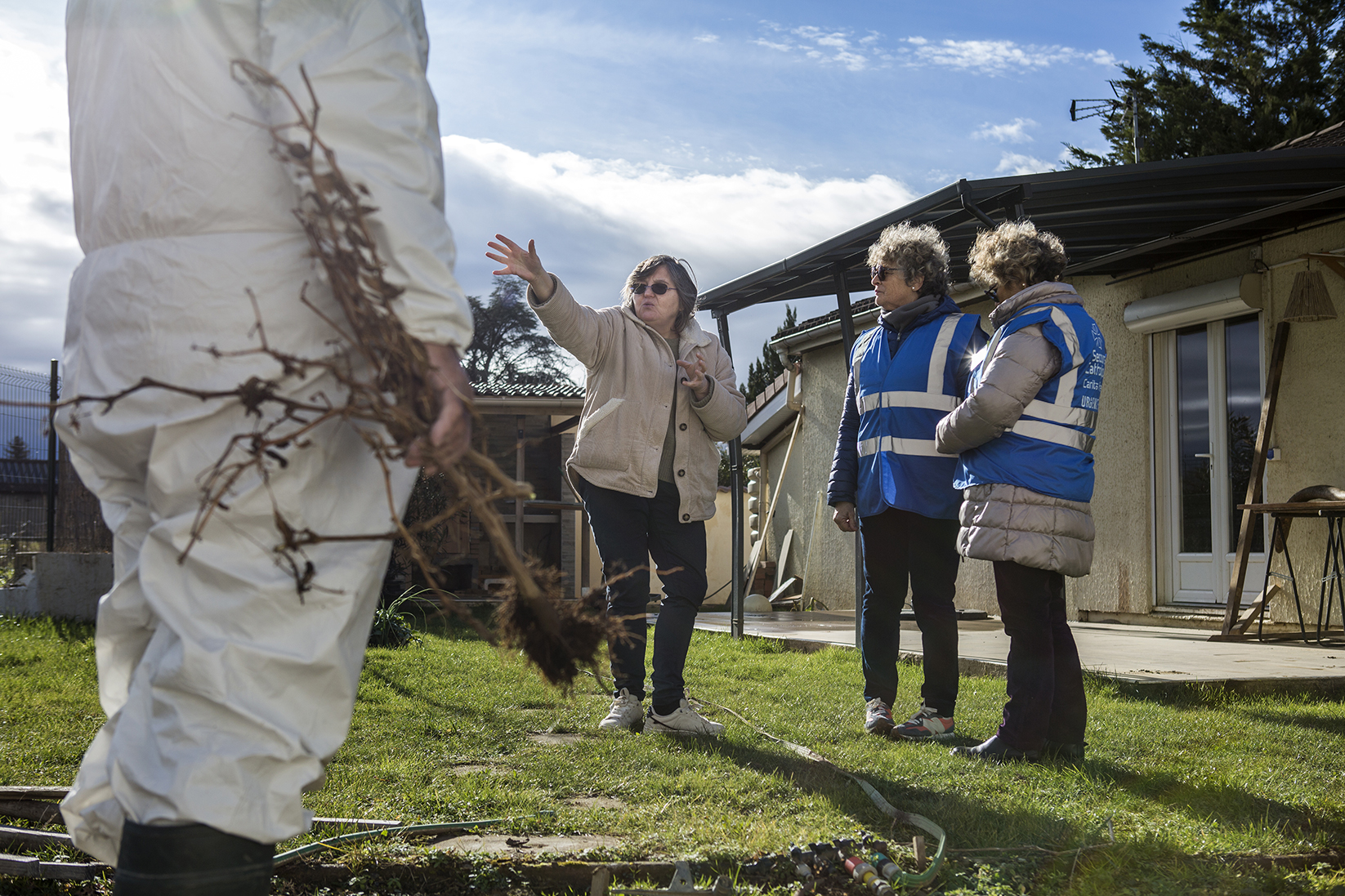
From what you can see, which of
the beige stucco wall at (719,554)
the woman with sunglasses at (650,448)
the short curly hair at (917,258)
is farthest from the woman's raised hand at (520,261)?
the beige stucco wall at (719,554)

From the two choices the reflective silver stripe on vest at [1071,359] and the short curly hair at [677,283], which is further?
the short curly hair at [677,283]

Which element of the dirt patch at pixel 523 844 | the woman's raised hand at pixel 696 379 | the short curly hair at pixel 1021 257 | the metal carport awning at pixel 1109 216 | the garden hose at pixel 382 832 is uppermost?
the metal carport awning at pixel 1109 216

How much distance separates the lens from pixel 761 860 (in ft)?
7.46

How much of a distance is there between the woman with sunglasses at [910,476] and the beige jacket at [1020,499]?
45 cm

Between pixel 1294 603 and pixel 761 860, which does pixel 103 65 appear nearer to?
pixel 761 860

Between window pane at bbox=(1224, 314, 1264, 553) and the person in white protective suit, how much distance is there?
789cm

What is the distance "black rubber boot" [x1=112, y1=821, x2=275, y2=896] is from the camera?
1.44 metres

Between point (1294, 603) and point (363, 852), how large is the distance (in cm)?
723

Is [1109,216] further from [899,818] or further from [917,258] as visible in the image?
[899,818]

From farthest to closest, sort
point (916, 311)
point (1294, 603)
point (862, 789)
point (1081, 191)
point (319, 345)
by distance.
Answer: point (1294, 603) → point (1081, 191) → point (916, 311) → point (862, 789) → point (319, 345)

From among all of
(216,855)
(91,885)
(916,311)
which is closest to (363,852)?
(91,885)

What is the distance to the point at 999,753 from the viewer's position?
11.2 ft

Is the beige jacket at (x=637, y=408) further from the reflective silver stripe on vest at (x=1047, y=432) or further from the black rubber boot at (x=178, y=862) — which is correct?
the black rubber boot at (x=178, y=862)

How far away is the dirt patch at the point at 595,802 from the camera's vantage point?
9.18 ft
